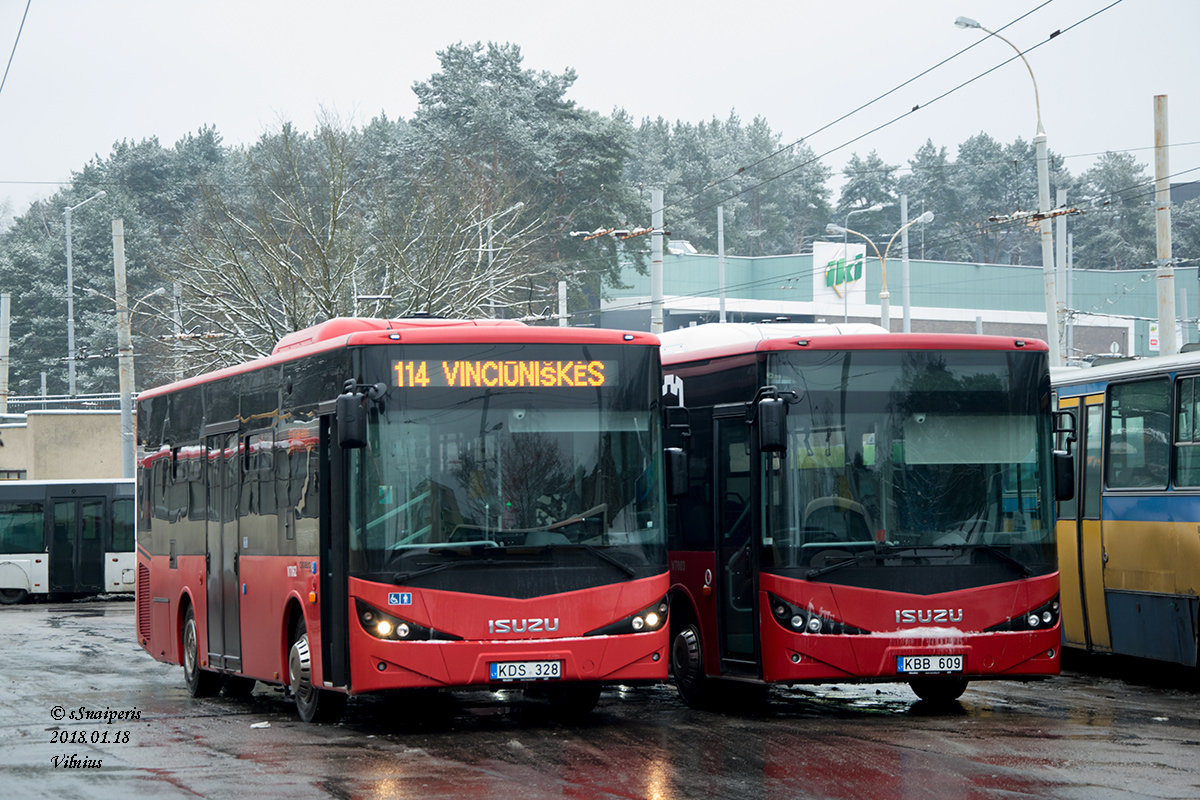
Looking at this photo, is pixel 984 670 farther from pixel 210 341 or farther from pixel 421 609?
pixel 210 341

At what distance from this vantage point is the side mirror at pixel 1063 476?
1246 cm

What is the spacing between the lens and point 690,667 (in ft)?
44.5

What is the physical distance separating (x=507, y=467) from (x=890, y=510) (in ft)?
9.83

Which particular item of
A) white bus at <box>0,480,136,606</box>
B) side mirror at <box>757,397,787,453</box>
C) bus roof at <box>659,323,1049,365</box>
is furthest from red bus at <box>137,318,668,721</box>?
white bus at <box>0,480,136,606</box>

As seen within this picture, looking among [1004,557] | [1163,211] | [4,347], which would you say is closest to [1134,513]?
[1004,557]

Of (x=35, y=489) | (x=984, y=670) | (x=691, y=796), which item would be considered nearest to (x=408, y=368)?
(x=691, y=796)

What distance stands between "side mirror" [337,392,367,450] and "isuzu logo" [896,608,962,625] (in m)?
4.24

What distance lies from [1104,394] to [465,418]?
277 inches

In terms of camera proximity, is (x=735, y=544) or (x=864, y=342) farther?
(x=735, y=544)

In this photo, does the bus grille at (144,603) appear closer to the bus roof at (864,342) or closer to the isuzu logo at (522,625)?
the bus roof at (864,342)

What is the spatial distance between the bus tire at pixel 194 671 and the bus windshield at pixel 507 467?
5.01 metres

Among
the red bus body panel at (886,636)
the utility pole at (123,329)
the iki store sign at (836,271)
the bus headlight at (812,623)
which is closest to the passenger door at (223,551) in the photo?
the red bus body panel at (886,636)

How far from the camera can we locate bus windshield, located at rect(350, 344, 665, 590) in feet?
36.9

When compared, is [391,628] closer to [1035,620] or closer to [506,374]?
[506,374]
